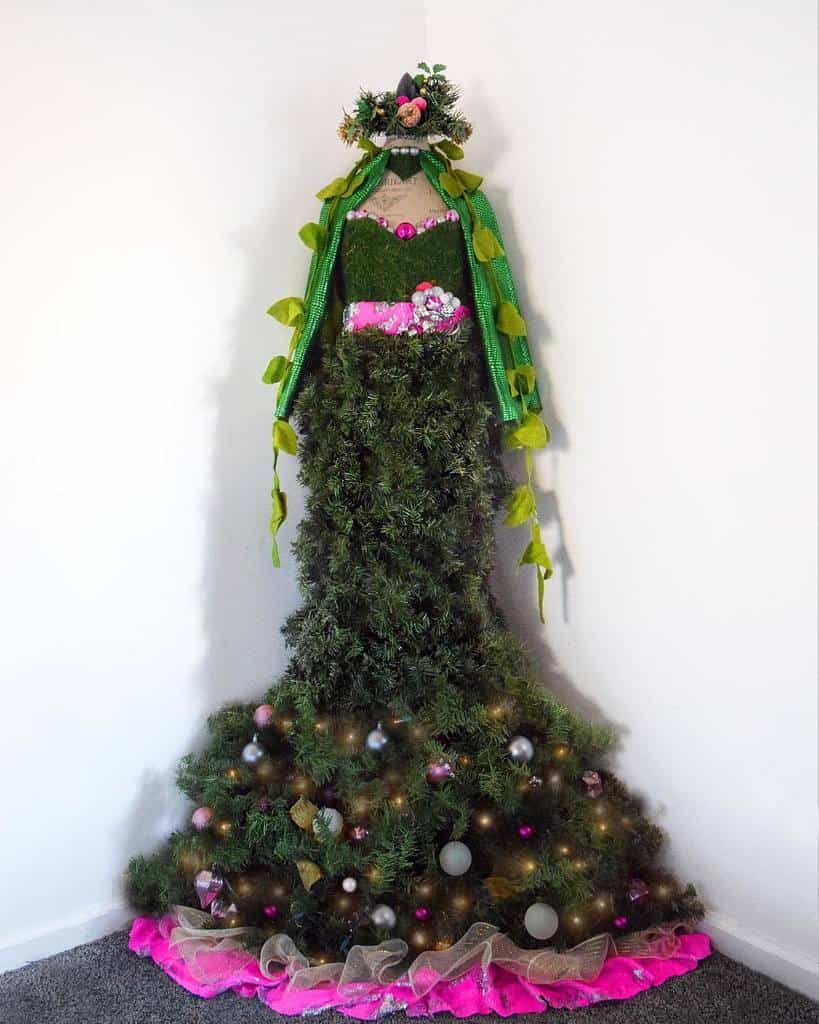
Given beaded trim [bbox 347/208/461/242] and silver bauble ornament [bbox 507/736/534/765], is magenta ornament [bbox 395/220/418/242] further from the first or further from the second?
silver bauble ornament [bbox 507/736/534/765]

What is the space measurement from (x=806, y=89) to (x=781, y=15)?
128 millimetres

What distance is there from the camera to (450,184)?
1.74 m

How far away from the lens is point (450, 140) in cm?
184

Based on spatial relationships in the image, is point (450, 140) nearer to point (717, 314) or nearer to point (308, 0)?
point (308, 0)

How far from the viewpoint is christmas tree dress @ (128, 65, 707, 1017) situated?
155 cm

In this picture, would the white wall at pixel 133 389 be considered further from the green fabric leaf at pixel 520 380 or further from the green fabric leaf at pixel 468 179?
the green fabric leaf at pixel 520 380

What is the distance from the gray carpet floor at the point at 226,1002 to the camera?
1465mm

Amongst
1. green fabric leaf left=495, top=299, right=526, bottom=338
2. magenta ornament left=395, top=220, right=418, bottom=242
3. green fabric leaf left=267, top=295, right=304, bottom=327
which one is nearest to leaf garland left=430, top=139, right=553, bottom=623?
green fabric leaf left=495, top=299, right=526, bottom=338

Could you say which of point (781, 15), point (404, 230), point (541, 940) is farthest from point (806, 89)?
point (541, 940)

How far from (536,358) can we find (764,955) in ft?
3.80

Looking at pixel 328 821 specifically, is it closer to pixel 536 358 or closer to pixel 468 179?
pixel 536 358

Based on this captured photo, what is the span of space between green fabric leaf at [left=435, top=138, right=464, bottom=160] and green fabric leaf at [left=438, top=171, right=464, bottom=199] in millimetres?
106

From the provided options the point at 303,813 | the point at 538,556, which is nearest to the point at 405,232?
the point at 538,556

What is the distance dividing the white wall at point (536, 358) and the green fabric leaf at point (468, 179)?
0.15 meters
